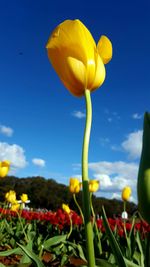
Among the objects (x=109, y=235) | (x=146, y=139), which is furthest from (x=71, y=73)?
(x=109, y=235)

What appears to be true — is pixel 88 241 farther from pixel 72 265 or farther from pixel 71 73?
pixel 72 265

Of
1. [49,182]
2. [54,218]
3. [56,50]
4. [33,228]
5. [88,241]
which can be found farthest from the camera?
[49,182]

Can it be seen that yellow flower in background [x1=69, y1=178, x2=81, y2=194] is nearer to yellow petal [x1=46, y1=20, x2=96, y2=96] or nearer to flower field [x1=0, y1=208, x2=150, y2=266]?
flower field [x1=0, y1=208, x2=150, y2=266]

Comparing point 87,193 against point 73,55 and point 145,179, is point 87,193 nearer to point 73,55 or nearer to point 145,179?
point 145,179

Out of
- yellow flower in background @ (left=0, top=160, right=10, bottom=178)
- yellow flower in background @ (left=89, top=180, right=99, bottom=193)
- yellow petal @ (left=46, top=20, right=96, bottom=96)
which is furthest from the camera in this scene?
yellow flower in background @ (left=89, top=180, right=99, bottom=193)

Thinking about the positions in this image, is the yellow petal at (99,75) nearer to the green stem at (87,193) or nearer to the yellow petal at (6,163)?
the green stem at (87,193)

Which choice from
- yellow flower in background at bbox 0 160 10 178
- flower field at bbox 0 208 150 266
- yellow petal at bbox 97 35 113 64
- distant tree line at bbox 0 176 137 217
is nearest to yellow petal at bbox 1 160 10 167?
yellow flower in background at bbox 0 160 10 178
